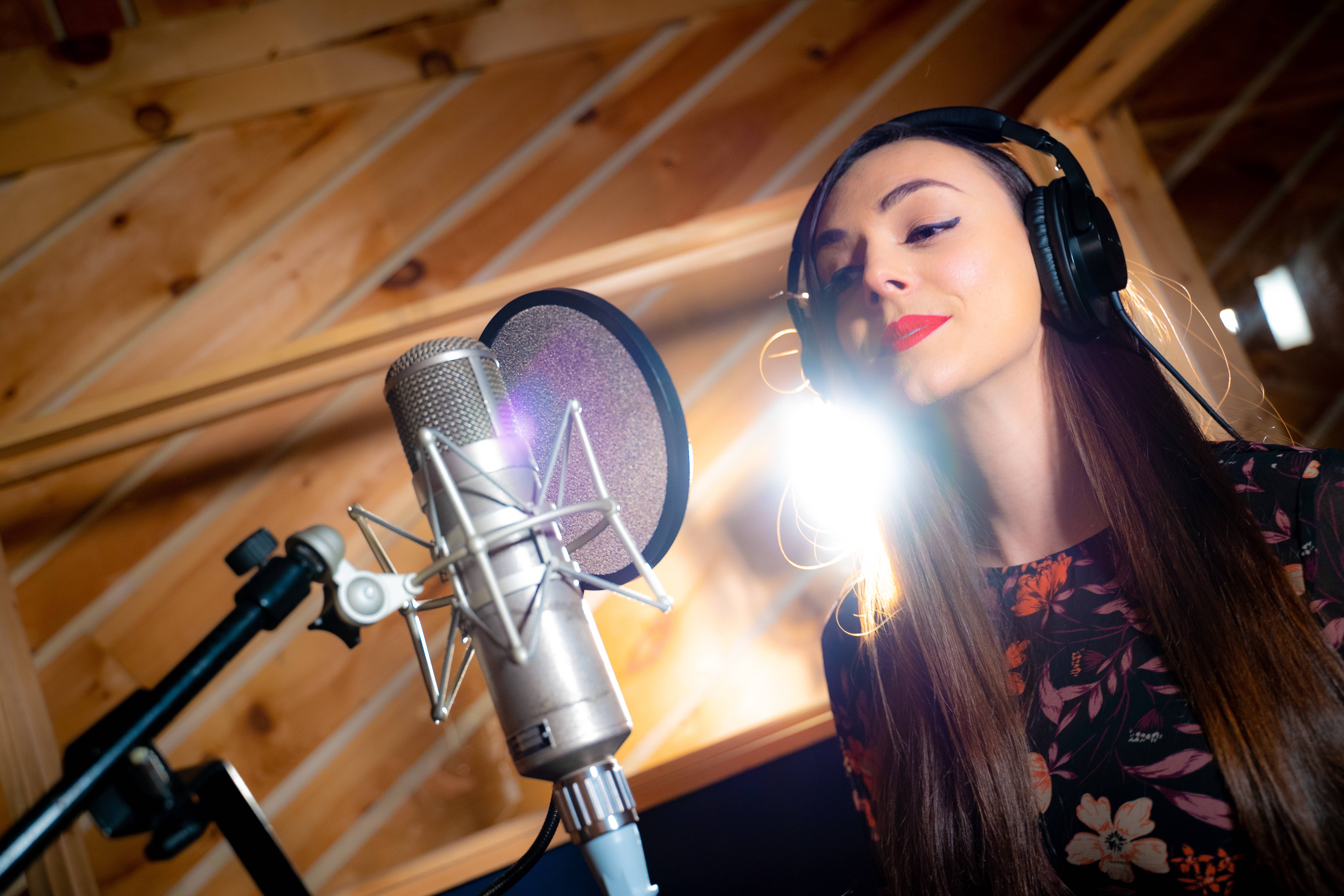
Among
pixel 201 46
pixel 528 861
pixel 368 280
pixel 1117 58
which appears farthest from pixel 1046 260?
pixel 201 46

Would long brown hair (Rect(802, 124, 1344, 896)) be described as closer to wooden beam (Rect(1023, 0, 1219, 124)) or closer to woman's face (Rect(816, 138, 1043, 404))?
woman's face (Rect(816, 138, 1043, 404))

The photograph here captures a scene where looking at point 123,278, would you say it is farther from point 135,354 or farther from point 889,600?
point 889,600

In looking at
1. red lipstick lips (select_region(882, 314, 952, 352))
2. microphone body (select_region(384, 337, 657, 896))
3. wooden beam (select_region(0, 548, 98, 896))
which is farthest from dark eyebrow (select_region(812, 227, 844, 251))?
wooden beam (select_region(0, 548, 98, 896))

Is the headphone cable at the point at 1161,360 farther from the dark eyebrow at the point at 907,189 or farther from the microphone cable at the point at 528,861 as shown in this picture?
the microphone cable at the point at 528,861

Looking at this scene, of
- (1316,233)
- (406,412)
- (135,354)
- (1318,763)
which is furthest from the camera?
(1316,233)

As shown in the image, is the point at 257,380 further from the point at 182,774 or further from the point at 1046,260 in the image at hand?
the point at 1046,260

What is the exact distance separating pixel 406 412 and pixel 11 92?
149 cm

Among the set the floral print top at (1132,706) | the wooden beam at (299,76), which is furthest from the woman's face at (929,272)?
the wooden beam at (299,76)

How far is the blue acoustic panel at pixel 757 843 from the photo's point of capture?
126 cm

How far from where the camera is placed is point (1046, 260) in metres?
1.00

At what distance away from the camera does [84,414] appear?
116 cm

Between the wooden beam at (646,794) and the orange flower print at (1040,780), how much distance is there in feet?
1.30

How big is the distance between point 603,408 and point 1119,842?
800mm

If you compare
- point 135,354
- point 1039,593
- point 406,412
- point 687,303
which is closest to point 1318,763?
point 1039,593
